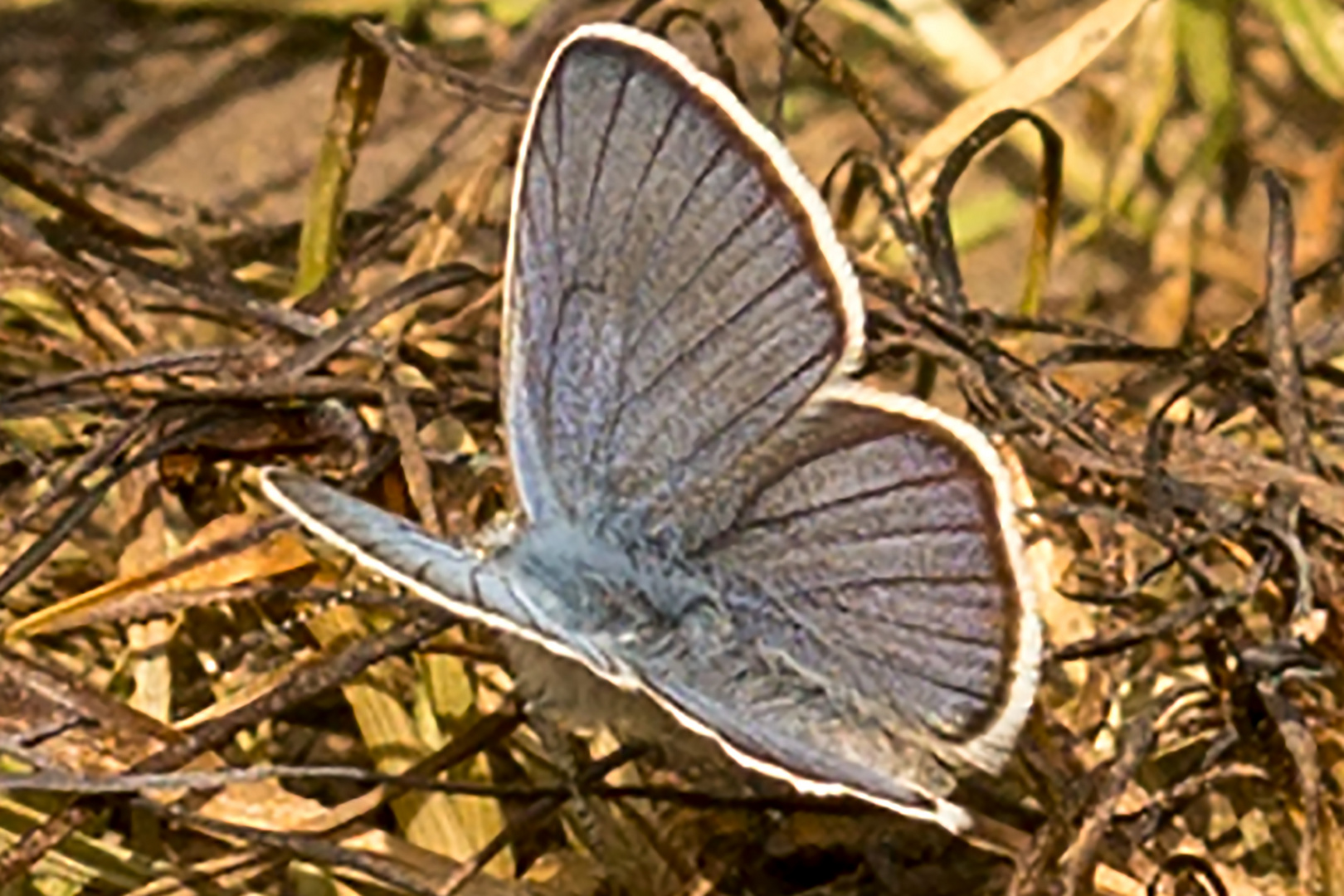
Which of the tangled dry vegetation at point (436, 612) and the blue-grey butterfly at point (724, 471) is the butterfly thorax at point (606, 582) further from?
the tangled dry vegetation at point (436, 612)

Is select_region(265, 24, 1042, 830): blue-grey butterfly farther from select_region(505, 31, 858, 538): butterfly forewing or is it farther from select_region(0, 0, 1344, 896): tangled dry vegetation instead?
select_region(0, 0, 1344, 896): tangled dry vegetation

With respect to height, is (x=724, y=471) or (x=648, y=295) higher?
(x=648, y=295)

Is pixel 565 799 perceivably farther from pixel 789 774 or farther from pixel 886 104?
pixel 886 104

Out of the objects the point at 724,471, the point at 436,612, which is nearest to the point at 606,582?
the point at 724,471

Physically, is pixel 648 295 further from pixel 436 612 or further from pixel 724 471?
pixel 436 612

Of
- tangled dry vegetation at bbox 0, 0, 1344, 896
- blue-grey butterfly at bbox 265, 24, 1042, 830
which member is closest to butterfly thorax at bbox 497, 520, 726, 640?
blue-grey butterfly at bbox 265, 24, 1042, 830

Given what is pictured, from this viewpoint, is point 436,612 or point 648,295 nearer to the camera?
point 648,295

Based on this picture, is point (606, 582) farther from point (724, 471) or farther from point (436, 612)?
point (436, 612)

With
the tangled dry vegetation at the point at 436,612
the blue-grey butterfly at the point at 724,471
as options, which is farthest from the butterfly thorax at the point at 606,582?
the tangled dry vegetation at the point at 436,612

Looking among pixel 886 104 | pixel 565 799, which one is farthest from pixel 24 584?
pixel 886 104
